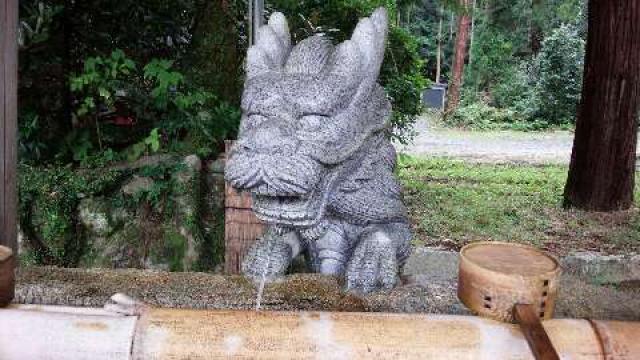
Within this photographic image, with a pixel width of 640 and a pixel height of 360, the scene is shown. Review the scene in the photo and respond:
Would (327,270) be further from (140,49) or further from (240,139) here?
(140,49)

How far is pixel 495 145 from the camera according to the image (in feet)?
37.1

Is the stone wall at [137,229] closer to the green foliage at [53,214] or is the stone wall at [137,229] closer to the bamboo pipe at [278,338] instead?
the green foliage at [53,214]

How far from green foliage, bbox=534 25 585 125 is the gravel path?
879 millimetres

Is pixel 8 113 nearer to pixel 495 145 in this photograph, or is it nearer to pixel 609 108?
pixel 609 108

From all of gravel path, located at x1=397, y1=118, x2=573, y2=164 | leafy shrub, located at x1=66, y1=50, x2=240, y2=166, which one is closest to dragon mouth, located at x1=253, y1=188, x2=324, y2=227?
leafy shrub, located at x1=66, y1=50, x2=240, y2=166

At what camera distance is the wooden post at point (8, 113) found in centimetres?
191

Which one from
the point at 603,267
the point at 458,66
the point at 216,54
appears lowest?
the point at 603,267

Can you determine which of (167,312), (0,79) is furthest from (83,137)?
(167,312)

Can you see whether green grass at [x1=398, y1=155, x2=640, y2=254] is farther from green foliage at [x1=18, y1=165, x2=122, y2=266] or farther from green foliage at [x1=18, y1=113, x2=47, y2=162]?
green foliage at [x1=18, y1=113, x2=47, y2=162]

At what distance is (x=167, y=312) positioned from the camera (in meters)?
1.32

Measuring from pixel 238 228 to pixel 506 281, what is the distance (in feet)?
6.10

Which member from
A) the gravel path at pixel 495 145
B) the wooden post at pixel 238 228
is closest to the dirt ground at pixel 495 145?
the gravel path at pixel 495 145

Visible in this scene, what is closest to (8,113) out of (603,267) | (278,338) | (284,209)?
(284,209)

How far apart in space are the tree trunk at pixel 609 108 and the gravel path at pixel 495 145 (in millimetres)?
3382
